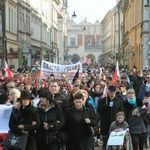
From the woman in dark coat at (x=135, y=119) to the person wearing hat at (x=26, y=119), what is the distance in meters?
3.16

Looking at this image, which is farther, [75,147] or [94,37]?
[94,37]

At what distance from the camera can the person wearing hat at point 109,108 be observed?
378 inches

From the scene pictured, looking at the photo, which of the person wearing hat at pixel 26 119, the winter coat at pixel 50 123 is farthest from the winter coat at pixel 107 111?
the person wearing hat at pixel 26 119

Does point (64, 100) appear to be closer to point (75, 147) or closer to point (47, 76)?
Answer: point (75, 147)

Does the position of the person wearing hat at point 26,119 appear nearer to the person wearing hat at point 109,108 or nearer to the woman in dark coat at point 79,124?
the woman in dark coat at point 79,124

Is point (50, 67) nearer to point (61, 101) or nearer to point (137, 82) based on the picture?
point (137, 82)

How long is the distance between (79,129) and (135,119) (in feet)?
8.93

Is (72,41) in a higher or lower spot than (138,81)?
higher

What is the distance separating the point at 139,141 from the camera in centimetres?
1001

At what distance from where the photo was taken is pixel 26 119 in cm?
728

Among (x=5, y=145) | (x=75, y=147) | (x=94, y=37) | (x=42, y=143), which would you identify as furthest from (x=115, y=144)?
(x=94, y=37)

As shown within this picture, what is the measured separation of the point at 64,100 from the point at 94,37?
6171 inches

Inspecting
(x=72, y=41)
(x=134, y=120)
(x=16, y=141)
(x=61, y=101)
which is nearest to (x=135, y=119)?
(x=134, y=120)

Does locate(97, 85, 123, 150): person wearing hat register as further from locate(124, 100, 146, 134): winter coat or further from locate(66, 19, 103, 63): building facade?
locate(66, 19, 103, 63): building facade
